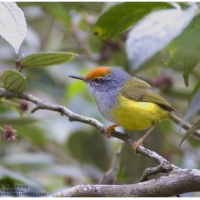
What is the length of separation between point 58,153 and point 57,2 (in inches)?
46.0

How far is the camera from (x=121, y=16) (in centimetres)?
Answer: 193

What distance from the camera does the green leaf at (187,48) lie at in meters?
1.49

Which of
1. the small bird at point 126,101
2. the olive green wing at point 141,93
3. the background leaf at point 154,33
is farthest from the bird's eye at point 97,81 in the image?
the background leaf at point 154,33

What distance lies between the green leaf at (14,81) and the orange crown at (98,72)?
2.43 feet

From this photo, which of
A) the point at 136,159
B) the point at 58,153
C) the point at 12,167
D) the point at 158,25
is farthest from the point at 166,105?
the point at 58,153

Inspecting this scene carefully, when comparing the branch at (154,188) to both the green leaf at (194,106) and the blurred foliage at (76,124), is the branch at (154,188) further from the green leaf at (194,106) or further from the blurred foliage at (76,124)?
the blurred foliage at (76,124)

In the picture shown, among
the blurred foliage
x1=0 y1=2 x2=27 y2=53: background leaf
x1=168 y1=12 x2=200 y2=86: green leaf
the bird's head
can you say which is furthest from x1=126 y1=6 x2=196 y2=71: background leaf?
the bird's head

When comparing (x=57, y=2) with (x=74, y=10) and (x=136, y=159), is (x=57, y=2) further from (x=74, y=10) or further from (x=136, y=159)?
(x=136, y=159)

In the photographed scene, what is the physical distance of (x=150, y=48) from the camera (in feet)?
5.60

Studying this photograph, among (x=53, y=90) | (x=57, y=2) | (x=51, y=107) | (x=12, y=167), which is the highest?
(x=57, y=2)

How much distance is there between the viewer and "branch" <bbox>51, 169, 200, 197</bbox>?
1.14 meters

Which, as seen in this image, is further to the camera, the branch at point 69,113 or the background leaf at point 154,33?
the background leaf at point 154,33

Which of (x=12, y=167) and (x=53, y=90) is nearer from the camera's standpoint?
(x=12, y=167)

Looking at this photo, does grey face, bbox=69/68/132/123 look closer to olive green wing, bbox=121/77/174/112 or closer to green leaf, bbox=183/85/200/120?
olive green wing, bbox=121/77/174/112
